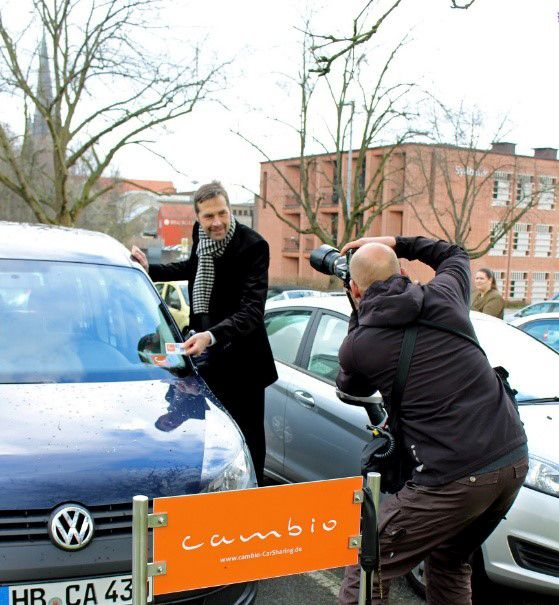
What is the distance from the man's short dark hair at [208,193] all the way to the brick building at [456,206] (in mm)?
24568

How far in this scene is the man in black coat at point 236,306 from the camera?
160 inches

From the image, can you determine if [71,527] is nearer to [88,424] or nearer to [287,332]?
[88,424]

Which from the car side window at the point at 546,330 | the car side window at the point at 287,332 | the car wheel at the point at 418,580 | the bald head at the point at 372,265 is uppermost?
the bald head at the point at 372,265

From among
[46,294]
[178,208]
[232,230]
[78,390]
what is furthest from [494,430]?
[178,208]

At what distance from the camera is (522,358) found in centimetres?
457

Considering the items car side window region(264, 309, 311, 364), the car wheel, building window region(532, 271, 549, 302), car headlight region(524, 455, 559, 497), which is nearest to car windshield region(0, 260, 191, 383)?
car side window region(264, 309, 311, 364)

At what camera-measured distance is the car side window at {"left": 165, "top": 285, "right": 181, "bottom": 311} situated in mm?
13980

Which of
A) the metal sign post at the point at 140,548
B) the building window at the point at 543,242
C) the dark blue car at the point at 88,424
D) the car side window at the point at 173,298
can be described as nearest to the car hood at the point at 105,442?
the dark blue car at the point at 88,424

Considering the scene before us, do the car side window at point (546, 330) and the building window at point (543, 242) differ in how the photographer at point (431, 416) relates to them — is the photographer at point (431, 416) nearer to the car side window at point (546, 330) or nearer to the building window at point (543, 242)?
the car side window at point (546, 330)

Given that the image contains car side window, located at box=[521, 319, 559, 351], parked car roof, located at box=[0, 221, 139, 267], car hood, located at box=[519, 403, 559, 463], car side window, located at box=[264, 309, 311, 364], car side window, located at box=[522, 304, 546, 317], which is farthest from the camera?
car side window, located at box=[522, 304, 546, 317]

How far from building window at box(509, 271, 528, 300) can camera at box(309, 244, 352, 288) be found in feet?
181

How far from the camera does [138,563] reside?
6.63 feet

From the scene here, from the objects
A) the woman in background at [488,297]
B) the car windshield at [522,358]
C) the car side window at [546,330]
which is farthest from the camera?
the woman in background at [488,297]

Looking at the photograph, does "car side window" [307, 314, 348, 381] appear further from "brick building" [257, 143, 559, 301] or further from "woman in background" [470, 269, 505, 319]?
"brick building" [257, 143, 559, 301]
